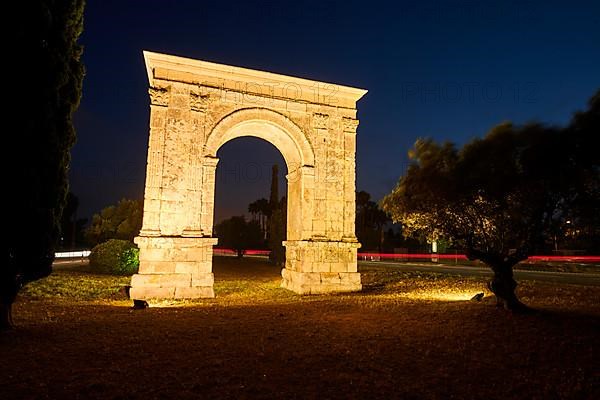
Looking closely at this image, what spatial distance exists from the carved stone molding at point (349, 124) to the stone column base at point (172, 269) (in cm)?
665

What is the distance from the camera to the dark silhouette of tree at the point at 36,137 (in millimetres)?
6980

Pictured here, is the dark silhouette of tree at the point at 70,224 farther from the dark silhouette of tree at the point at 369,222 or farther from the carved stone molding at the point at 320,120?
the carved stone molding at the point at 320,120

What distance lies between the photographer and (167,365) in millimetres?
5422

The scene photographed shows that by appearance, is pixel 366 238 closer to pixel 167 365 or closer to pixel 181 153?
pixel 181 153

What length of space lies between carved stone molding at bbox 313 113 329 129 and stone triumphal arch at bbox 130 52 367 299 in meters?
0.04

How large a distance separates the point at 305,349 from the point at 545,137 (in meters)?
6.40

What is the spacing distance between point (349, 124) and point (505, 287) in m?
8.41

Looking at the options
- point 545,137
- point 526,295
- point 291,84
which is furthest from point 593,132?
point 291,84

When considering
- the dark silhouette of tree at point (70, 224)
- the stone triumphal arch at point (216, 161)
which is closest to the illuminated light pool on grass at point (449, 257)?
the stone triumphal arch at point (216, 161)

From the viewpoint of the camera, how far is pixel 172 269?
→ 12.3 metres

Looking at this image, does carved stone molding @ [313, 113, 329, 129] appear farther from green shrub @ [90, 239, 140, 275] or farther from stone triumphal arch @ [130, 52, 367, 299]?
green shrub @ [90, 239, 140, 275]

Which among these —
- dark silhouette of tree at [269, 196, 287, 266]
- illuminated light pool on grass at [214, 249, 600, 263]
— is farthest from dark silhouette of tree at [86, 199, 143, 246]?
illuminated light pool on grass at [214, 249, 600, 263]

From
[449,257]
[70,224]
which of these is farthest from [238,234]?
[70,224]

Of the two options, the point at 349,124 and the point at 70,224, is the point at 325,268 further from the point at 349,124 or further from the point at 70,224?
the point at 70,224
